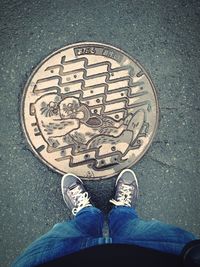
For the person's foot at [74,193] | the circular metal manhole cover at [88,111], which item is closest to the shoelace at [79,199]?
the person's foot at [74,193]

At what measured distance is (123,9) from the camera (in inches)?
79.3

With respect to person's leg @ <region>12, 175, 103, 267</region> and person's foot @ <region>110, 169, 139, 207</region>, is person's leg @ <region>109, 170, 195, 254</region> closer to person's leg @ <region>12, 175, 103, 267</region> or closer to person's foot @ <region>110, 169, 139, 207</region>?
person's foot @ <region>110, 169, 139, 207</region>

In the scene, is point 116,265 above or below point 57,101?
below

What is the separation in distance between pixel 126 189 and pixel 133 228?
1.12ft

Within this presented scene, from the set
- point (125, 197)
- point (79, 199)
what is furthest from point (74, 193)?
point (125, 197)

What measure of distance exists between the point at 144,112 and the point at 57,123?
1.80ft

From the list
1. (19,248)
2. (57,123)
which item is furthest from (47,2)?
(19,248)

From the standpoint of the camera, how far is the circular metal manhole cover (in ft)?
6.42

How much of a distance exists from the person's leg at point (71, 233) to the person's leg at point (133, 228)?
4.2 inches

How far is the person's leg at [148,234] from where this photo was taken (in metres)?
1.42

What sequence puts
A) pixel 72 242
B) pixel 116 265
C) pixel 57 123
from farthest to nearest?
pixel 57 123 < pixel 72 242 < pixel 116 265

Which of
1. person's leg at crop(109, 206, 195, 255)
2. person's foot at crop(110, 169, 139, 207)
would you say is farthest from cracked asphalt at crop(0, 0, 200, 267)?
person's leg at crop(109, 206, 195, 255)

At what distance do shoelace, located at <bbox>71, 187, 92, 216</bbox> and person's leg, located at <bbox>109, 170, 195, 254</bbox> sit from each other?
0.53 feet

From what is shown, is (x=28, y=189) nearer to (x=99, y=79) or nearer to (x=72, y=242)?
(x=72, y=242)
